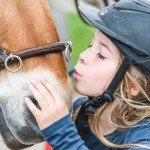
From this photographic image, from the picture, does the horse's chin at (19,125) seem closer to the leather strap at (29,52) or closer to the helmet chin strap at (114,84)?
the leather strap at (29,52)

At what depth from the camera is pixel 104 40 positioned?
1722 millimetres

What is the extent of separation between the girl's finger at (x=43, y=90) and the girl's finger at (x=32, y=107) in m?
0.05

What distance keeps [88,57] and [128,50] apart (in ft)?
0.52

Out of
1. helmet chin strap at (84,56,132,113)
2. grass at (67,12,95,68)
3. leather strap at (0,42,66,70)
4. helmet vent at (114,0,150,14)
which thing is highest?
leather strap at (0,42,66,70)

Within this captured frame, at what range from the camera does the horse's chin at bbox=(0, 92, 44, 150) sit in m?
1.63

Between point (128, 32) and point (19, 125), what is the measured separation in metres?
0.55

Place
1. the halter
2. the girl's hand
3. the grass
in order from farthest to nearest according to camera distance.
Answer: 1. the grass
2. the halter
3. the girl's hand

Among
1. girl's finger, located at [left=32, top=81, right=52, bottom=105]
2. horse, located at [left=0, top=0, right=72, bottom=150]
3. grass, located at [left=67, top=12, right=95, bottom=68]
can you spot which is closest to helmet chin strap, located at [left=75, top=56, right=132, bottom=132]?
horse, located at [left=0, top=0, right=72, bottom=150]

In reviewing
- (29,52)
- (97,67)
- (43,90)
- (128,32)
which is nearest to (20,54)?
(29,52)

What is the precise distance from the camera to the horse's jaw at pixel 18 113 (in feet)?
5.34

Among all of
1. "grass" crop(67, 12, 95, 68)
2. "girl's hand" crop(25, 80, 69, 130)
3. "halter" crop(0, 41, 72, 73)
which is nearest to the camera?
"girl's hand" crop(25, 80, 69, 130)

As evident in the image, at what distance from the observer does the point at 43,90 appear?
1581mm

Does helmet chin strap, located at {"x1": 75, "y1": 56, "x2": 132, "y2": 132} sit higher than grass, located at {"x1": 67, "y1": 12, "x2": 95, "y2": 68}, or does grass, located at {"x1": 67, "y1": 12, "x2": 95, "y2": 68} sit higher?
helmet chin strap, located at {"x1": 75, "y1": 56, "x2": 132, "y2": 132}

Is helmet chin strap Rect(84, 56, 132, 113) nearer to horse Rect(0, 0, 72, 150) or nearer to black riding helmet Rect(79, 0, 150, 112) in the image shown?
black riding helmet Rect(79, 0, 150, 112)
